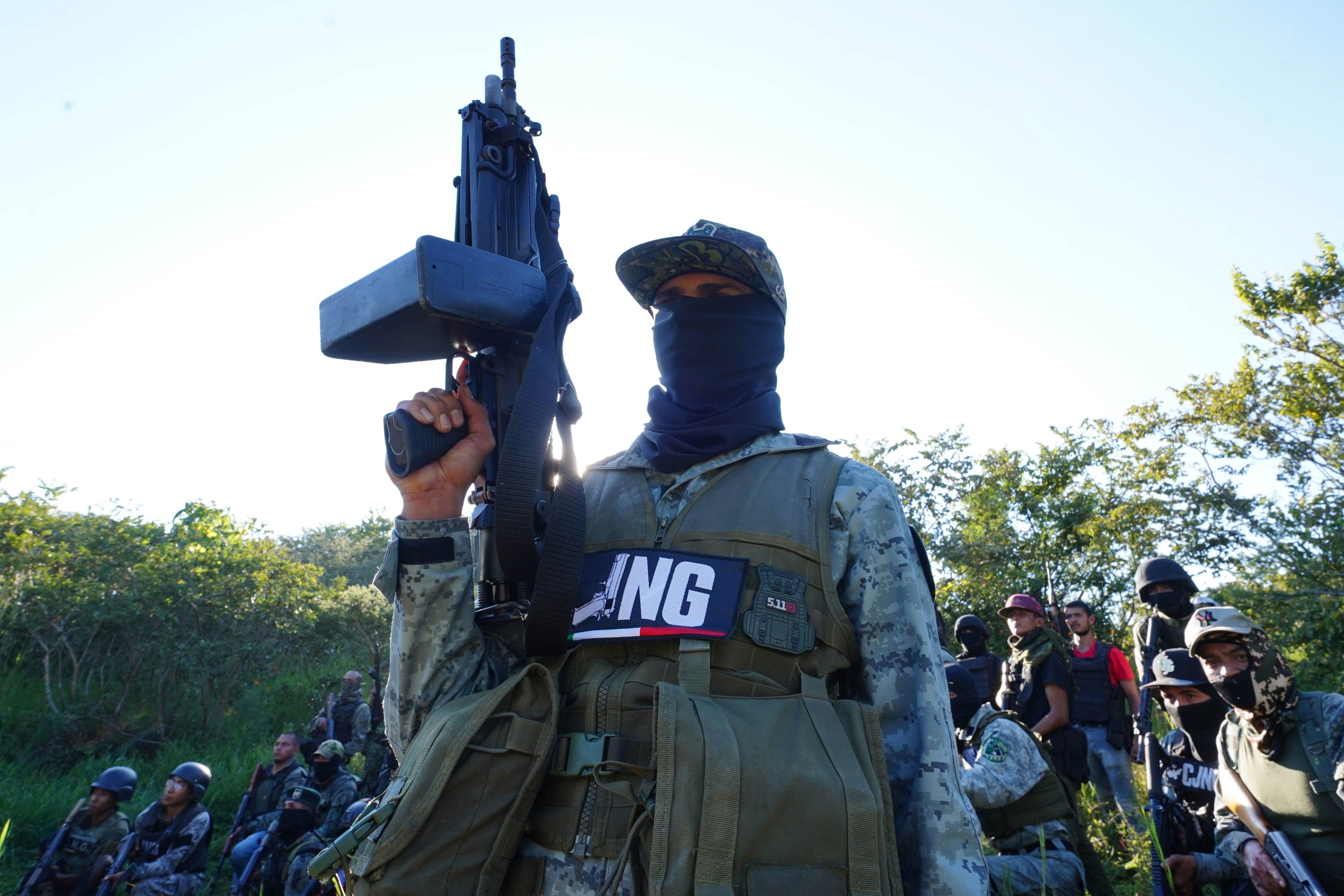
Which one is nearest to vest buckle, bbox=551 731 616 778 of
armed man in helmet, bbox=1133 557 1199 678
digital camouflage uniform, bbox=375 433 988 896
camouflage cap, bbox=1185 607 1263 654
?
digital camouflage uniform, bbox=375 433 988 896

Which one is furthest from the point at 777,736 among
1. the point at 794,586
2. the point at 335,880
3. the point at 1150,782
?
the point at 1150,782

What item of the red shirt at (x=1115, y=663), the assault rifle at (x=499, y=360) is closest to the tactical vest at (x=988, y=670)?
the red shirt at (x=1115, y=663)

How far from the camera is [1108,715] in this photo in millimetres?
6898

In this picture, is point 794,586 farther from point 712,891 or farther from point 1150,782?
point 1150,782

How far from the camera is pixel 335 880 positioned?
175 cm

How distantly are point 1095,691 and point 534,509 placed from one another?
21.9ft

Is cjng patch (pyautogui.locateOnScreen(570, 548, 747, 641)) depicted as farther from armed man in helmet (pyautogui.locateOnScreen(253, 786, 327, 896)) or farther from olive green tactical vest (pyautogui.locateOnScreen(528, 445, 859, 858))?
armed man in helmet (pyautogui.locateOnScreen(253, 786, 327, 896))

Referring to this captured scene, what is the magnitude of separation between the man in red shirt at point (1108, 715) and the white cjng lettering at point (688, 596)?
19.9 feet

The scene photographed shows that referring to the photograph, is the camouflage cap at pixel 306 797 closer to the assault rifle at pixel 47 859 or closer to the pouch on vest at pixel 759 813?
the assault rifle at pixel 47 859

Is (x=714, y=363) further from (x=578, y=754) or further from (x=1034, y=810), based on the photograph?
(x=1034, y=810)

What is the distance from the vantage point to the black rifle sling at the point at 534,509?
5.61 feet

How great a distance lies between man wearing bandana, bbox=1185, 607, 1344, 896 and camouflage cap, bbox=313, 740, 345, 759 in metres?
7.93

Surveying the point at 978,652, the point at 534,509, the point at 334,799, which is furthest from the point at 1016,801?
the point at 334,799

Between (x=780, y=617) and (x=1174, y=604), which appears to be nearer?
(x=780, y=617)
